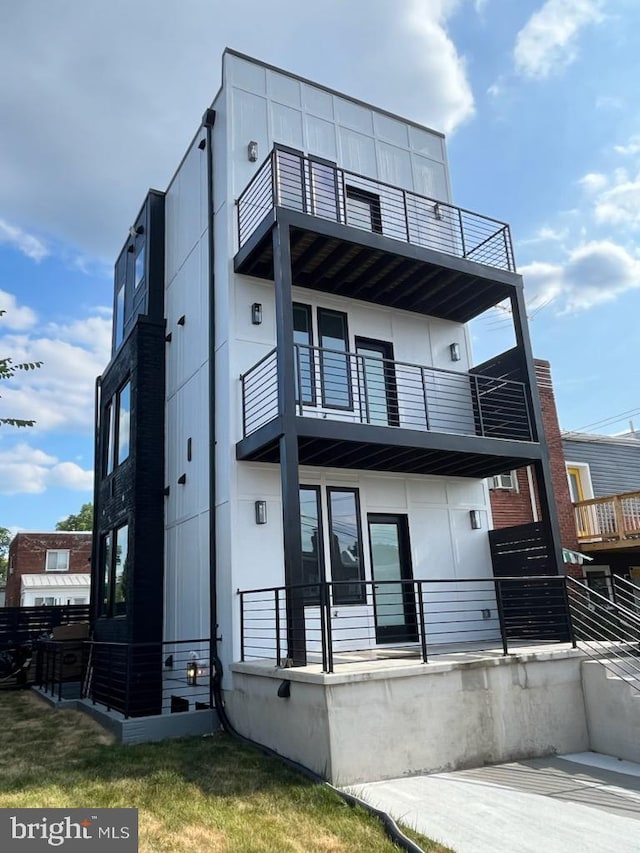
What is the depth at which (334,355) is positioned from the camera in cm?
1071

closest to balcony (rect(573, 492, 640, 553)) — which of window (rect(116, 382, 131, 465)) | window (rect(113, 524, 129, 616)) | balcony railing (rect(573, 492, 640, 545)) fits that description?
balcony railing (rect(573, 492, 640, 545))

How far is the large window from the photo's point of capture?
1146cm

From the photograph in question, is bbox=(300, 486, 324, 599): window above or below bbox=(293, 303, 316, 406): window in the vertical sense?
below

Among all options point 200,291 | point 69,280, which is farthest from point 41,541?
point 200,291

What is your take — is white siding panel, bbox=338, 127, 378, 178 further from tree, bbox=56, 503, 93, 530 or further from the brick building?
tree, bbox=56, 503, 93, 530

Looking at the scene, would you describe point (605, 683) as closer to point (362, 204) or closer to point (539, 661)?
point (539, 661)

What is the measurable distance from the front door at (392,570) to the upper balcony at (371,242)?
13.3 ft

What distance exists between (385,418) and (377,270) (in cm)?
252

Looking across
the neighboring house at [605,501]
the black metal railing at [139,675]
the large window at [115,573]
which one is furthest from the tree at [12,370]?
the neighboring house at [605,501]

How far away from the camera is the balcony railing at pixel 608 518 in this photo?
1495cm

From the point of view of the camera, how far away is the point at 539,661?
24.8 ft

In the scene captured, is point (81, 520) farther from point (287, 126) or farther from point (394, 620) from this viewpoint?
point (394, 620)

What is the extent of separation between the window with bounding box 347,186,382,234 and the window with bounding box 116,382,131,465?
5620 mm

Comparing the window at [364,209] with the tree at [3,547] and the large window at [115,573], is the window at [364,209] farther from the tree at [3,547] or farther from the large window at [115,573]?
the tree at [3,547]
